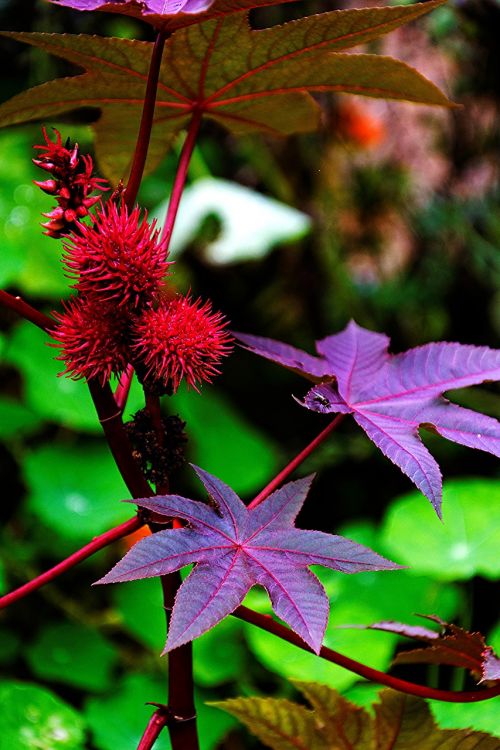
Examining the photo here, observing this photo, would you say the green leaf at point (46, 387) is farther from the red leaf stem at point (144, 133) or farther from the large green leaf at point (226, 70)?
the red leaf stem at point (144, 133)

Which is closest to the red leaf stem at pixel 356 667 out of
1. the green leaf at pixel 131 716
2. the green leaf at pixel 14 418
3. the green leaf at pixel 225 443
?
the green leaf at pixel 131 716

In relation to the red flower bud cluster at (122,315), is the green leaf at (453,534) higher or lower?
higher

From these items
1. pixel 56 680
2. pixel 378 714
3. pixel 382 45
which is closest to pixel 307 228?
pixel 382 45

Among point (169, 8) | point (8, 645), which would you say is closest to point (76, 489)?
point (8, 645)

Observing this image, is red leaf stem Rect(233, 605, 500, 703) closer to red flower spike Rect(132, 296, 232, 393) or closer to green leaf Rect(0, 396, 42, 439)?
red flower spike Rect(132, 296, 232, 393)

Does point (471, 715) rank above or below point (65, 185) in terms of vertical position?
below

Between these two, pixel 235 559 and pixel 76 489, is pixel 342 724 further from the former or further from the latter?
pixel 76 489

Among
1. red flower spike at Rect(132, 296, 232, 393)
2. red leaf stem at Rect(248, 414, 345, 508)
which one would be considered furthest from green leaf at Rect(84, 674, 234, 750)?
red flower spike at Rect(132, 296, 232, 393)
